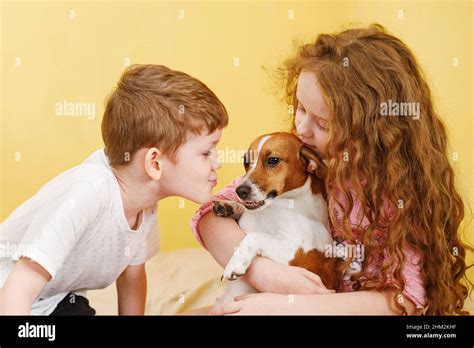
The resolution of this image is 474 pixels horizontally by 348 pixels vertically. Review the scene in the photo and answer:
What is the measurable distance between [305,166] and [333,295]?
0.25m

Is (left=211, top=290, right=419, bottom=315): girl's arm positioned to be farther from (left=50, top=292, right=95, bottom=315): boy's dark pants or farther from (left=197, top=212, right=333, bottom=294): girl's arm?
(left=50, top=292, right=95, bottom=315): boy's dark pants

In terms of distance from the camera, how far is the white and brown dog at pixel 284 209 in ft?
4.34

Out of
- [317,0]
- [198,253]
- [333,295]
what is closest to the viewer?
[333,295]

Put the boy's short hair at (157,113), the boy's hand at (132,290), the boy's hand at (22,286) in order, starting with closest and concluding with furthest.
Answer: the boy's hand at (22,286) < the boy's short hair at (157,113) < the boy's hand at (132,290)

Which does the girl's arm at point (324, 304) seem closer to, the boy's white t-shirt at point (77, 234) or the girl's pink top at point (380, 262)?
the girl's pink top at point (380, 262)

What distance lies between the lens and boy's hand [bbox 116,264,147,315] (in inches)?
58.8

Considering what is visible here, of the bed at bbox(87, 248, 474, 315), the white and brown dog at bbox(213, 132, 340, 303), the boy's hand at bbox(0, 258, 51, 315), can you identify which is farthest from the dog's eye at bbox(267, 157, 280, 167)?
the boy's hand at bbox(0, 258, 51, 315)

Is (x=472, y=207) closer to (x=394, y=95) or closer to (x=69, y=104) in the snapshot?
(x=394, y=95)

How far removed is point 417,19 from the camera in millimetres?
1447

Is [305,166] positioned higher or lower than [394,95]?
lower

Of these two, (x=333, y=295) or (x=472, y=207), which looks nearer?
(x=333, y=295)

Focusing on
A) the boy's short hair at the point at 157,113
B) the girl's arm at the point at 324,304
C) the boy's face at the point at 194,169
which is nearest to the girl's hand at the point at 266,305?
the girl's arm at the point at 324,304

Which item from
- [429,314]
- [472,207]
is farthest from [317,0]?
[429,314]

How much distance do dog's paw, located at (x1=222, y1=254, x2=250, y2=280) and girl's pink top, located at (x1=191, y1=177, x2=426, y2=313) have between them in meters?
0.14
